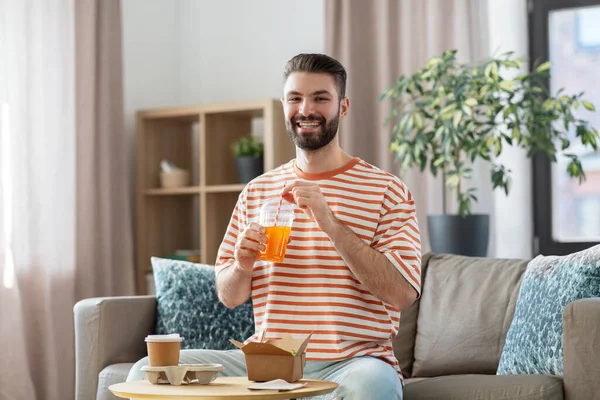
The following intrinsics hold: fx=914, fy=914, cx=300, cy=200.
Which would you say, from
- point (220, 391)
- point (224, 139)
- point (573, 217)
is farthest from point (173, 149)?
point (220, 391)

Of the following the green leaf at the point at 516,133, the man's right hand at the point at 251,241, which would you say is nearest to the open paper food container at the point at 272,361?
the man's right hand at the point at 251,241

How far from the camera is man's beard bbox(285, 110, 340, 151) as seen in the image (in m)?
2.21

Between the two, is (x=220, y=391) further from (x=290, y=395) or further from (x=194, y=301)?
(x=194, y=301)

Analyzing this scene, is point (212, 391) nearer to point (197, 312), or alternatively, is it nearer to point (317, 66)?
point (317, 66)

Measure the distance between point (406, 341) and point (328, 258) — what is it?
0.84 metres

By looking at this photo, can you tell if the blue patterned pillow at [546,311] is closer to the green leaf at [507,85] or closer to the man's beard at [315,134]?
the man's beard at [315,134]

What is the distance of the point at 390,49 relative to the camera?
418 centimetres

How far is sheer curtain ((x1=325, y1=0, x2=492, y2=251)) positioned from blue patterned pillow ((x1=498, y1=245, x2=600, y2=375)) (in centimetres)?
142

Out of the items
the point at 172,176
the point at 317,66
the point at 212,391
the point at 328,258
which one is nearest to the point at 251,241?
the point at 328,258

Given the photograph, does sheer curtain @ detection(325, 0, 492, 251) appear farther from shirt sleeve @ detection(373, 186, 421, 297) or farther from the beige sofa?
shirt sleeve @ detection(373, 186, 421, 297)

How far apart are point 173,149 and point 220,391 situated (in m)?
3.12

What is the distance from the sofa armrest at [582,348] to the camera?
84.2 inches

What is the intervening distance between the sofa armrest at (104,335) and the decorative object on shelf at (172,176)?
57.9 inches

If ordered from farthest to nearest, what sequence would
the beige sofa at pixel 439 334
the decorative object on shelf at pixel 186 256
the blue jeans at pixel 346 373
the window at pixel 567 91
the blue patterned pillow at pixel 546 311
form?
the decorative object on shelf at pixel 186 256, the window at pixel 567 91, the blue patterned pillow at pixel 546 311, the beige sofa at pixel 439 334, the blue jeans at pixel 346 373
